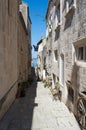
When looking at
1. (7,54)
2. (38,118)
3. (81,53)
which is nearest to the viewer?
(81,53)

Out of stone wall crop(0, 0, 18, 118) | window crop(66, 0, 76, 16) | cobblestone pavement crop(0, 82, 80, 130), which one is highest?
window crop(66, 0, 76, 16)

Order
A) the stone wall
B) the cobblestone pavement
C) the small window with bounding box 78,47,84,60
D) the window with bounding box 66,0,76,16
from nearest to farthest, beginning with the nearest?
the cobblestone pavement < the stone wall < the small window with bounding box 78,47,84,60 < the window with bounding box 66,0,76,16

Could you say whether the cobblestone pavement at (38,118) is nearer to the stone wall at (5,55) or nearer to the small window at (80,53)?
the stone wall at (5,55)

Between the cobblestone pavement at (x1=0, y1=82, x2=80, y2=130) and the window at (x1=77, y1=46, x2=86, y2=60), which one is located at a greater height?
the window at (x1=77, y1=46, x2=86, y2=60)

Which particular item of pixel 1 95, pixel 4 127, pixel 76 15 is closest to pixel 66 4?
pixel 76 15

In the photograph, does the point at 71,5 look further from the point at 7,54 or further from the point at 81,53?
the point at 7,54

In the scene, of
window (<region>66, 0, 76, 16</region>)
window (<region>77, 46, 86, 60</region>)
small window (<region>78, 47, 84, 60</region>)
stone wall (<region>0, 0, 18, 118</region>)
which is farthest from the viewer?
window (<region>66, 0, 76, 16</region>)

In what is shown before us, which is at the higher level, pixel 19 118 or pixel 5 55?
pixel 5 55

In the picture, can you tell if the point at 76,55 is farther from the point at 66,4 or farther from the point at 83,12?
the point at 66,4

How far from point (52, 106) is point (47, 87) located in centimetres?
793

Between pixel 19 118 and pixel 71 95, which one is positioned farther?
pixel 71 95

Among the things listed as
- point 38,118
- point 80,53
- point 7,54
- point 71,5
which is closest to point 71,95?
point 38,118

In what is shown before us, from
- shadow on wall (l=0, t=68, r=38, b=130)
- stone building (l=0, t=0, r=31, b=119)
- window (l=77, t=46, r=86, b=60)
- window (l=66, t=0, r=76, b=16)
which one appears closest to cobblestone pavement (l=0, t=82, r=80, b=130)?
shadow on wall (l=0, t=68, r=38, b=130)

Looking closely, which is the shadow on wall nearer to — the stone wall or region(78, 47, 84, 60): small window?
the stone wall
